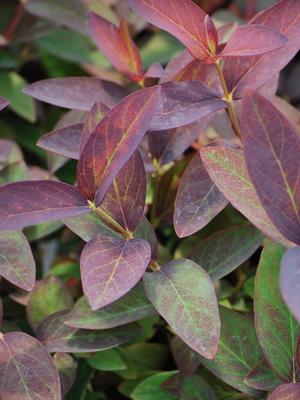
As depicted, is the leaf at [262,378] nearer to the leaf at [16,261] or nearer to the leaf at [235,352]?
the leaf at [235,352]

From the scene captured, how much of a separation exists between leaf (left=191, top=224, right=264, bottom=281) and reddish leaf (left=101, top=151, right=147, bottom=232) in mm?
113

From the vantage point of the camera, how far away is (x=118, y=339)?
2.49 ft

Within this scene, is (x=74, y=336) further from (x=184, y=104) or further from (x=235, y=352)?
(x=184, y=104)

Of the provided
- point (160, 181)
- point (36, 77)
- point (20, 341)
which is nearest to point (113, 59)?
point (160, 181)

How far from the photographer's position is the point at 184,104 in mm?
726

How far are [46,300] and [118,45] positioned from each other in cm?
34

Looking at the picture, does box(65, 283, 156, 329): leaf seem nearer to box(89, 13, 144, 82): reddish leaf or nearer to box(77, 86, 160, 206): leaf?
box(77, 86, 160, 206): leaf

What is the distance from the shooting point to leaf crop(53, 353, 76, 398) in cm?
77

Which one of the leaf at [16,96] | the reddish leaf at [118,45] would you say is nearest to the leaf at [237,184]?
the reddish leaf at [118,45]

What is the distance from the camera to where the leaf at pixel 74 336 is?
0.74 meters

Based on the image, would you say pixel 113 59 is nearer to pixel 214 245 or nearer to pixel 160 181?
pixel 160 181

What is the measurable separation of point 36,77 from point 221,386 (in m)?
0.93

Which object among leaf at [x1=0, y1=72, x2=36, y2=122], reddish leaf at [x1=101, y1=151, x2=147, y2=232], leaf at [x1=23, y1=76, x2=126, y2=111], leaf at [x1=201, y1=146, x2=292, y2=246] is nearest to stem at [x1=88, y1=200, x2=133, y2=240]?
reddish leaf at [x1=101, y1=151, x2=147, y2=232]

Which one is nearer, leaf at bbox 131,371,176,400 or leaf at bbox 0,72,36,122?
leaf at bbox 131,371,176,400
